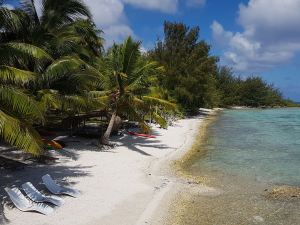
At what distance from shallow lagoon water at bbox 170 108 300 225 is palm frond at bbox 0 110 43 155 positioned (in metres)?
3.78

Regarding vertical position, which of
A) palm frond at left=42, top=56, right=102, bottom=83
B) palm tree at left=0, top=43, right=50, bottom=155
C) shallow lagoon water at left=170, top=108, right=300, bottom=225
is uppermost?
palm frond at left=42, top=56, right=102, bottom=83

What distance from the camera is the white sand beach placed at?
904 centimetres

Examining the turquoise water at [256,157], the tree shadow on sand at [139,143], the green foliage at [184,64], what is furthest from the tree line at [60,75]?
the green foliage at [184,64]

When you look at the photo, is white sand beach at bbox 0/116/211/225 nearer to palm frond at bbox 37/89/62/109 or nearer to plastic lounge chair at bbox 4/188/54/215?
plastic lounge chair at bbox 4/188/54/215

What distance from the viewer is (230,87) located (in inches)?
3305

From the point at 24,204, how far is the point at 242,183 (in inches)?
297

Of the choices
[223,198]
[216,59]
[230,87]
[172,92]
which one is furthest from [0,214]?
[230,87]

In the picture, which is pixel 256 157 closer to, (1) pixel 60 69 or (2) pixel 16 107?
(1) pixel 60 69

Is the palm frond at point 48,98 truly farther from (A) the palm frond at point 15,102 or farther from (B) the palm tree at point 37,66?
(A) the palm frond at point 15,102

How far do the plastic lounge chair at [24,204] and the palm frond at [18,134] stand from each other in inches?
55.5

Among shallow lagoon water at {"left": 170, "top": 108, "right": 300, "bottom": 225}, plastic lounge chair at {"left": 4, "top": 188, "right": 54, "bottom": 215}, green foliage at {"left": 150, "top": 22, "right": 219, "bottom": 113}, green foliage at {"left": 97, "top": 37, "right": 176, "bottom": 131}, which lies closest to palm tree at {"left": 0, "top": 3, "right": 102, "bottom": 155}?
plastic lounge chair at {"left": 4, "top": 188, "right": 54, "bottom": 215}

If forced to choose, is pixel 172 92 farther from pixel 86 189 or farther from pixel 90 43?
pixel 86 189

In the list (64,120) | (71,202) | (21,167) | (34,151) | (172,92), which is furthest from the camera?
(172,92)

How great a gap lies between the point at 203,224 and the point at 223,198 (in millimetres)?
2360
